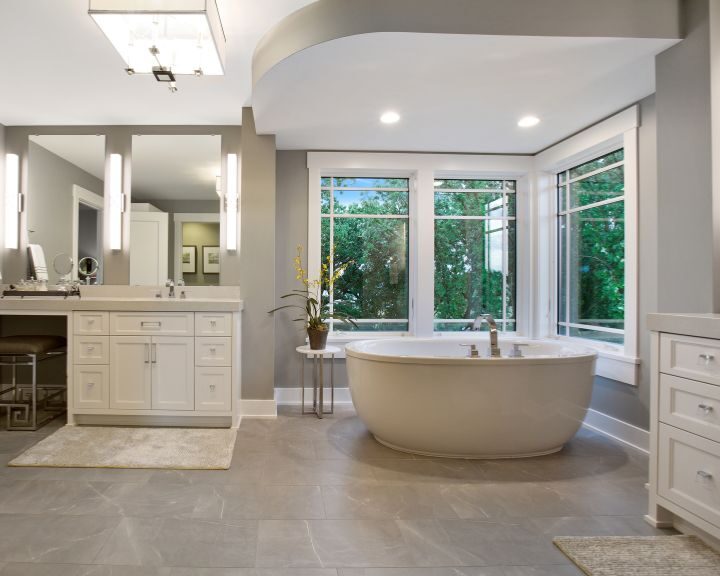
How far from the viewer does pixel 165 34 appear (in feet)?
7.80

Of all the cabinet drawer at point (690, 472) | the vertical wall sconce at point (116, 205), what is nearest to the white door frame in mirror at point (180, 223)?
the vertical wall sconce at point (116, 205)

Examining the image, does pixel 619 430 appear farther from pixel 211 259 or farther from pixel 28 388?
pixel 28 388

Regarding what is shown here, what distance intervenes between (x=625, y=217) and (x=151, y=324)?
3.28 m

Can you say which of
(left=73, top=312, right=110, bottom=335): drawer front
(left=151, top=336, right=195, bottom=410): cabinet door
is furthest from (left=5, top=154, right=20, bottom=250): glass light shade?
(left=151, top=336, right=195, bottom=410): cabinet door

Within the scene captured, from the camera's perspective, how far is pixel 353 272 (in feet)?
14.2

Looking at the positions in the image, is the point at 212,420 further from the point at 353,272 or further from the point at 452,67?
the point at 452,67

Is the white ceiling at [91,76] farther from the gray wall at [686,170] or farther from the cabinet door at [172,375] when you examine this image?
the gray wall at [686,170]

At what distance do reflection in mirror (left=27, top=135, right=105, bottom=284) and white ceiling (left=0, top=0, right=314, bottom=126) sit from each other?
0.20 m

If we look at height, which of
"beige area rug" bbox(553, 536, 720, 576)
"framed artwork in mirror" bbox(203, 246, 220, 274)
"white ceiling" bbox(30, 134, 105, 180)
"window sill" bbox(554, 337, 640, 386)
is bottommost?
"beige area rug" bbox(553, 536, 720, 576)

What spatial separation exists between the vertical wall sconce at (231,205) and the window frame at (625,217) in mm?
2553

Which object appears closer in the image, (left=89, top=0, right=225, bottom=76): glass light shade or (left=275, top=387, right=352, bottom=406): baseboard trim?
(left=89, top=0, right=225, bottom=76): glass light shade

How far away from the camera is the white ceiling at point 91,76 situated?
243 centimetres

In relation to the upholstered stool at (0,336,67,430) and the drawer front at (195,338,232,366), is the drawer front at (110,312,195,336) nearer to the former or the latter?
the drawer front at (195,338,232,366)

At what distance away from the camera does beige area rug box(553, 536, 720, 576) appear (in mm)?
1682
